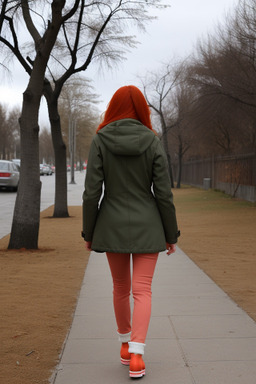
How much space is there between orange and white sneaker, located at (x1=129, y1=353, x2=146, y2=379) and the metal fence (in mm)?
20107

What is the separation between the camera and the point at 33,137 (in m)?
9.94

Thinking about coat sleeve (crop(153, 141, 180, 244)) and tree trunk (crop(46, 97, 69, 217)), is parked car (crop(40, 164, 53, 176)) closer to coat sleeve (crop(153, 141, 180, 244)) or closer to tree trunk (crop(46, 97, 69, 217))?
tree trunk (crop(46, 97, 69, 217))

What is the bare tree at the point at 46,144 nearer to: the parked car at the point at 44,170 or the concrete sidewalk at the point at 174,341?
the parked car at the point at 44,170

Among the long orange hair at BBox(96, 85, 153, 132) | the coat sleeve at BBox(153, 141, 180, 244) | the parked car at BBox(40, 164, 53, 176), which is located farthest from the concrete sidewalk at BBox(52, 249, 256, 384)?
the parked car at BBox(40, 164, 53, 176)

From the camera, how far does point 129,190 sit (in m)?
3.69

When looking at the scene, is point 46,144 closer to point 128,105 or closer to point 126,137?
point 128,105

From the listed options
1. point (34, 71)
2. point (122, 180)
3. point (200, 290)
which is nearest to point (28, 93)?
point (34, 71)

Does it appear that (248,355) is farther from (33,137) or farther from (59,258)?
(33,137)

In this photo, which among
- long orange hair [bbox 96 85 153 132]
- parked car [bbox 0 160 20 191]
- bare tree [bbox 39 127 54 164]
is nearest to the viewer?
long orange hair [bbox 96 85 153 132]

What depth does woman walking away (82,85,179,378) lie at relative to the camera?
3646 millimetres

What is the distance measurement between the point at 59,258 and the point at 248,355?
5609mm

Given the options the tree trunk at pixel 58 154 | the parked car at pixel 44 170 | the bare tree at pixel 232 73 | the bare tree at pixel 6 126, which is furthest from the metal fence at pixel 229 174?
the bare tree at pixel 6 126

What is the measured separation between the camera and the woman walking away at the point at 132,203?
12.0ft

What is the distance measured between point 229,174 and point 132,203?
2509 centimetres
